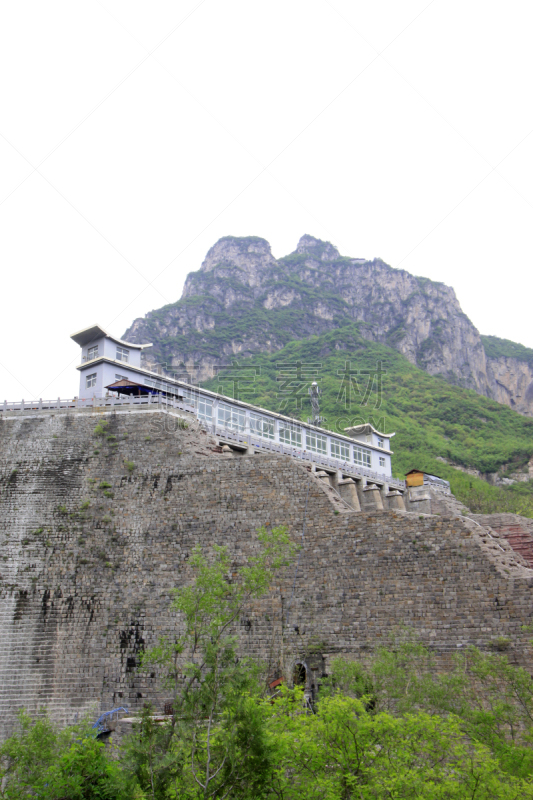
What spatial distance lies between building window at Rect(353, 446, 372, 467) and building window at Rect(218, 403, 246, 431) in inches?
555

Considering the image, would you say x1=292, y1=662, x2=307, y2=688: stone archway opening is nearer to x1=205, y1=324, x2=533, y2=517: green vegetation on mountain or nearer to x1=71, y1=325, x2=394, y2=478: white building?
x1=71, y1=325, x2=394, y2=478: white building

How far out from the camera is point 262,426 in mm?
41938

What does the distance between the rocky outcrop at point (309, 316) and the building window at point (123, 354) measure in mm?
75486

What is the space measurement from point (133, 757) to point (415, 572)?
10.9 meters

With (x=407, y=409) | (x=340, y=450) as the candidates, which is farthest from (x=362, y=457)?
(x=407, y=409)

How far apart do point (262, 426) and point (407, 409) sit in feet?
169

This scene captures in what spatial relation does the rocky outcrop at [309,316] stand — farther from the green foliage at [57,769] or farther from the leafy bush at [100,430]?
the green foliage at [57,769]

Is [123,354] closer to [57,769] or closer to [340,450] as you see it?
[340,450]

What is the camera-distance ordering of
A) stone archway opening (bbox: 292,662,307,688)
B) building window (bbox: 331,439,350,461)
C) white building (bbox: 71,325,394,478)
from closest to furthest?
stone archway opening (bbox: 292,662,307,688) < white building (bbox: 71,325,394,478) < building window (bbox: 331,439,350,461)

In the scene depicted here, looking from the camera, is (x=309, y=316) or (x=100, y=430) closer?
(x=100, y=430)

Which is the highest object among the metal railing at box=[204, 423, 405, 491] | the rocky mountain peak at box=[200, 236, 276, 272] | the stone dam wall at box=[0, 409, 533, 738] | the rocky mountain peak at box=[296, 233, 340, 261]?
the rocky mountain peak at box=[296, 233, 340, 261]

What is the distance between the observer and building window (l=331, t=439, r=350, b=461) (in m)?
49.6

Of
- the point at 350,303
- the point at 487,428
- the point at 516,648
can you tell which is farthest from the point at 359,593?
the point at 350,303

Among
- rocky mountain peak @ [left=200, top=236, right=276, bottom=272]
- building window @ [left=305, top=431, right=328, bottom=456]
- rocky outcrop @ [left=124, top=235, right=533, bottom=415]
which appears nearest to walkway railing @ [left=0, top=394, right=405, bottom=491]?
building window @ [left=305, top=431, right=328, bottom=456]
